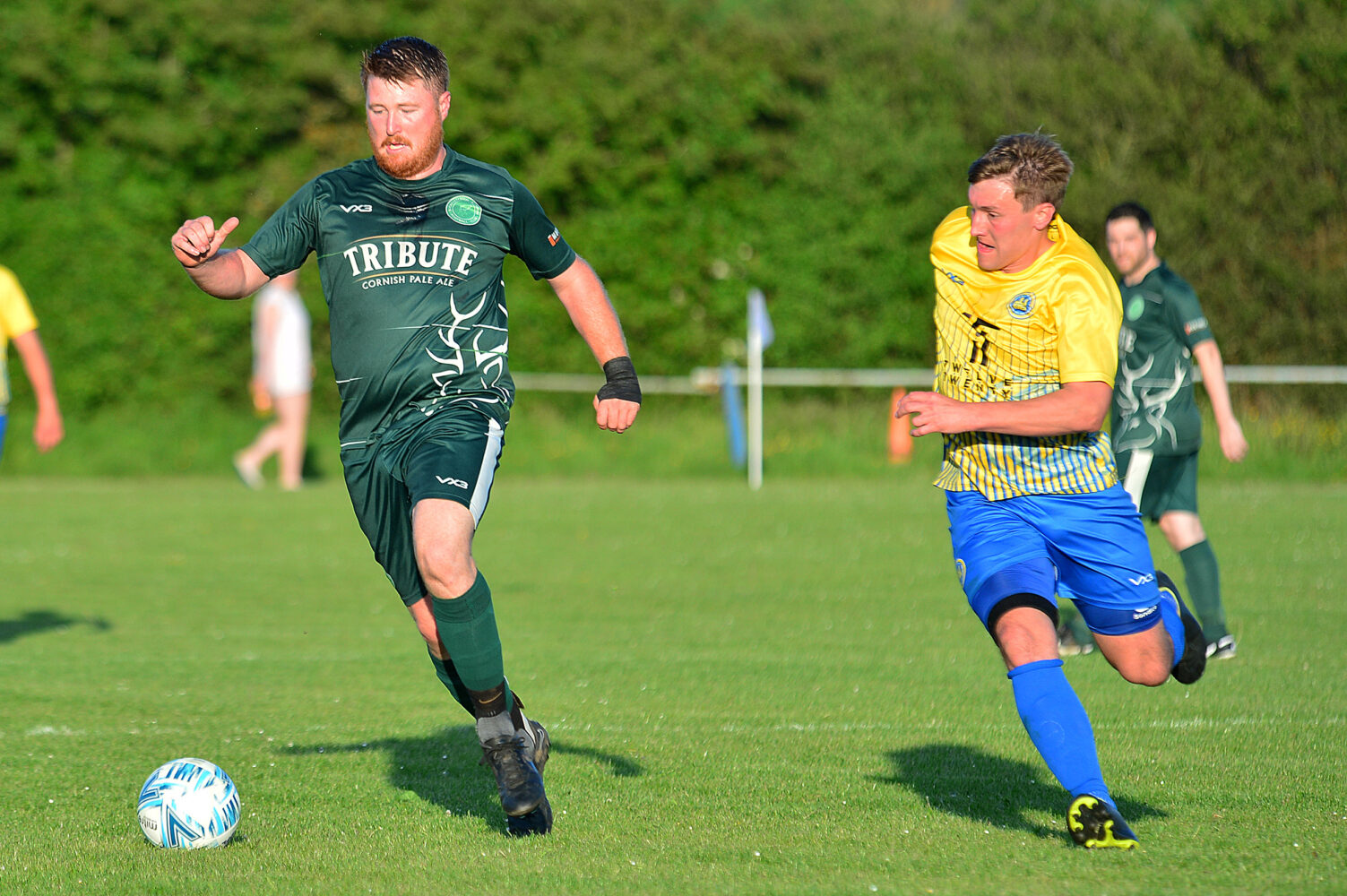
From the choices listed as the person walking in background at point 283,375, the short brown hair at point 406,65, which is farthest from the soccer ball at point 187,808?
the person walking in background at point 283,375

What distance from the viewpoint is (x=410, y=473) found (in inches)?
174

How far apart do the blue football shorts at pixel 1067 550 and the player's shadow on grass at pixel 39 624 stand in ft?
18.9

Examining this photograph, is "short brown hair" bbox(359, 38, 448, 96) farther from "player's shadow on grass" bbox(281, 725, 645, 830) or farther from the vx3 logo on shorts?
"player's shadow on grass" bbox(281, 725, 645, 830)

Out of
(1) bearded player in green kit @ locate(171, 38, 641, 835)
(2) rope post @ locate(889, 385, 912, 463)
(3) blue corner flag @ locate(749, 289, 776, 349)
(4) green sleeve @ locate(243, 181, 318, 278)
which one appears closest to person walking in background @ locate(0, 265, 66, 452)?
(4) green sleeve @ locate(243, 181, 318, 278)

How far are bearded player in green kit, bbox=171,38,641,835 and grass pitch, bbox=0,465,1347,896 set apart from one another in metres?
0.58

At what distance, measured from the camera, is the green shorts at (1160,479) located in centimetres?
795

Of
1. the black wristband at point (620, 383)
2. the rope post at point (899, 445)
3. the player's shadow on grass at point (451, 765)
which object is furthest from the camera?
the rope post at point (899, 445)

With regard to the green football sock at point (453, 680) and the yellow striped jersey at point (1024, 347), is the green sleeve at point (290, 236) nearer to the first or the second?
the green football sock at point (453, 680)

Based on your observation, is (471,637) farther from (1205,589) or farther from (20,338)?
(1205,589)

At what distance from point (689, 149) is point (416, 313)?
18.4m

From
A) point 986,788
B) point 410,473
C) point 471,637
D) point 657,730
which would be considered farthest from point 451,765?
point 986,788

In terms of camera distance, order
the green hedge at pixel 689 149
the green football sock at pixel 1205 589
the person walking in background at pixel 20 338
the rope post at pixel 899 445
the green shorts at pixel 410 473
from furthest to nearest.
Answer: the green hedge at pixel 689 149 < the rope post at pixel 899 445 < the green football sock at pixel 1205 589 < the person walking in background at pixel 20 338 < the green shorts at pixel 410 473

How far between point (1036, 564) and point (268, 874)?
230cm

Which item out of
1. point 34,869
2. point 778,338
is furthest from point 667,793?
point 778,338
